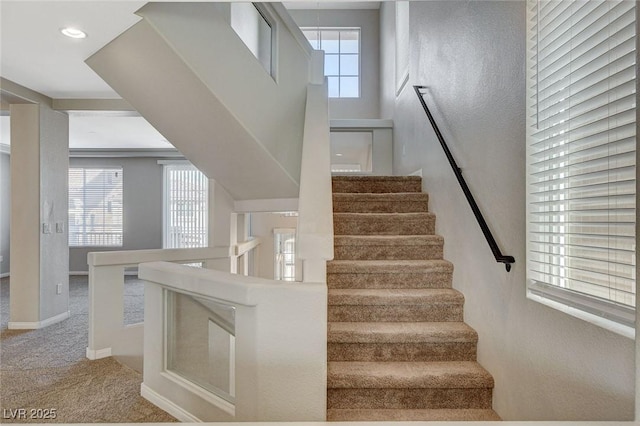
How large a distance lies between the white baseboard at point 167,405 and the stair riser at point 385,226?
1612 mm

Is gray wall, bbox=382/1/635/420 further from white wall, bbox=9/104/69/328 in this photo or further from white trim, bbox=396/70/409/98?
white wall, bbox=9/104/69/328

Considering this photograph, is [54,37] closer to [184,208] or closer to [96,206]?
[184,208]

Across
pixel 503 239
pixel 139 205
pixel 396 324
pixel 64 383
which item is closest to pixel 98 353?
pixel 64 383

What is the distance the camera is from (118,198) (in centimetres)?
780

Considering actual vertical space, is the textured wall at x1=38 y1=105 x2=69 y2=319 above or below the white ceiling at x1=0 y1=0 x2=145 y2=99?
below

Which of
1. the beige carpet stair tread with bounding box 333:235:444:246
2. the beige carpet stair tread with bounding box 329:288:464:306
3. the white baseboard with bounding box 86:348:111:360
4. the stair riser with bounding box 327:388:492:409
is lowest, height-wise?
the white baseboard with bounding box 86:348:111:360

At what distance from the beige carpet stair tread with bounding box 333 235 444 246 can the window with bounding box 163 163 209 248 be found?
558cm

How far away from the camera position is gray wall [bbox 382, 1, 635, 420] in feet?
4.07

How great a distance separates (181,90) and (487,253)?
7.36 ft

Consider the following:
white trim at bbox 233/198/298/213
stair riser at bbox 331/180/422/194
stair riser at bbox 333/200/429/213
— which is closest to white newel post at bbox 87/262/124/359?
white trim at bbox 233/198/298/213

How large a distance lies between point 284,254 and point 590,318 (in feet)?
16.2

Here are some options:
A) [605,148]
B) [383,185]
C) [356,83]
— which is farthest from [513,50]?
[356,83]

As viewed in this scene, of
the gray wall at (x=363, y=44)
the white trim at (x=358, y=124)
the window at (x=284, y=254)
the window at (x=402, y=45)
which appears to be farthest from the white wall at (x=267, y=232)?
the window at (x=402, y=45)

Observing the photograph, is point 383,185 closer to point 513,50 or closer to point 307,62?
point 307,62
